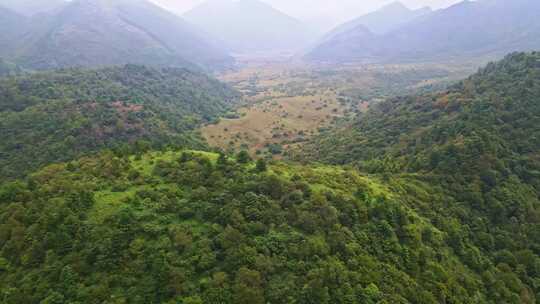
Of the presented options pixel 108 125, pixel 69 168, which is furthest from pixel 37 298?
pixel 108 125

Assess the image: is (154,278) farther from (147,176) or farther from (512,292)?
(512,292)

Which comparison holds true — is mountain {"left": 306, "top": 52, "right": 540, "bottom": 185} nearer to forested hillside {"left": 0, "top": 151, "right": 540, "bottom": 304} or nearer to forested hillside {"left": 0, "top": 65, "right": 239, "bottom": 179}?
forested hillside {"left": 0, "top": 151, "right": 540, "bottom": 304}

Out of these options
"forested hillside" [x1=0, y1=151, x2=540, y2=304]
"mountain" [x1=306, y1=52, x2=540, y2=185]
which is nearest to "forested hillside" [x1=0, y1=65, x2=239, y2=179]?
"forested hillside" [x1=0, y1=151, x2=540, y2=304]

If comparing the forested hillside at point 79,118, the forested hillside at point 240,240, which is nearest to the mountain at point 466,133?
the forested hillside at point 240,240

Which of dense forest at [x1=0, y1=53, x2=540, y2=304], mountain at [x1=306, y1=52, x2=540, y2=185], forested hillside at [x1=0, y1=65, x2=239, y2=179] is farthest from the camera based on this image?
forested hillside at [x1=0, y1=65, x2=239, y2=179]

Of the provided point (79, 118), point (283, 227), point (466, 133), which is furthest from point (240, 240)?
point (79, 118)

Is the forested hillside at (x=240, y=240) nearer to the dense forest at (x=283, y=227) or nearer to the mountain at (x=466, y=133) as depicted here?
the dense forest at (x=283, y=227)
